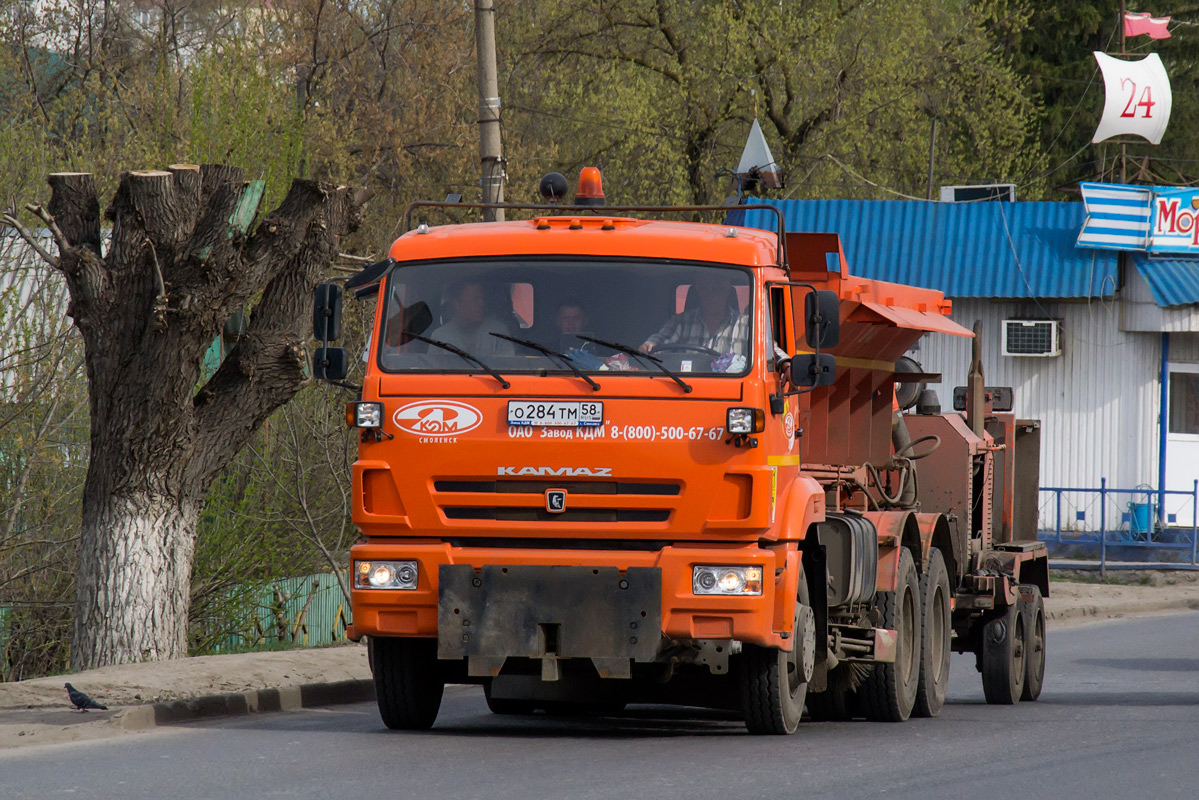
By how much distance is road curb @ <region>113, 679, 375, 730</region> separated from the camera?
988 cm

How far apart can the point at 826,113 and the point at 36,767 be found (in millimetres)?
26863

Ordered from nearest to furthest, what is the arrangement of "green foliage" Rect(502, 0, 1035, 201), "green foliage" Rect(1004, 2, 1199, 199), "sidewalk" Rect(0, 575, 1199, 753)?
"sidewalk" Rect(0, 575, 1199, 753)
"green foliage" Rect(502, 0, 1035, 201)
"green foliage" Rect(1004, 2, 1199, 199)

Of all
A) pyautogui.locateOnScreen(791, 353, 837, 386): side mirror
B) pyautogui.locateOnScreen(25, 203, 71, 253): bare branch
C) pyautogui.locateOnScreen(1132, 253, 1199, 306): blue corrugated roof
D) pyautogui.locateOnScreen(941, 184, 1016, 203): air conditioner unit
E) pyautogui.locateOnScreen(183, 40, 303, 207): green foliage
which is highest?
pyautogui.locateOnScreen(941, 184, 1016, 203): air conditioner unit

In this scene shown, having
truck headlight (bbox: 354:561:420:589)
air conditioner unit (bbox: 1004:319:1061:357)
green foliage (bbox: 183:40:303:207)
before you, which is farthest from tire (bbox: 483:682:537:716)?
air conditioner unit (bbox: 1004:319:1061:357)

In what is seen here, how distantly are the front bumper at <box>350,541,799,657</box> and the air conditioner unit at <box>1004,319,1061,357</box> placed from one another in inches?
768

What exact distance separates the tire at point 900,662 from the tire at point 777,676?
150 cm

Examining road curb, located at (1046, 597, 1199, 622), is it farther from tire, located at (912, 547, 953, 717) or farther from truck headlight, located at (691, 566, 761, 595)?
truck headlight, located at (691, 566, 761, 595)

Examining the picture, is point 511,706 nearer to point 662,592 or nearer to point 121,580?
point 662,592

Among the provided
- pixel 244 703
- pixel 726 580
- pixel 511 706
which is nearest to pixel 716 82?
pixel 511 706

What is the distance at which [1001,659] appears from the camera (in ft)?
44.5

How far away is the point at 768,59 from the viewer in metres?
32.2

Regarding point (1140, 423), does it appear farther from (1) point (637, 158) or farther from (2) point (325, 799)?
(2) point (325, 799)

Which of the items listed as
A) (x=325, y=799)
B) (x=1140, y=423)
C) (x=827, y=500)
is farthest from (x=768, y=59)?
(x=325, y=799)

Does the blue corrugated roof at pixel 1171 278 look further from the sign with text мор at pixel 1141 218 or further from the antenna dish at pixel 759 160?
the antenna dish at pixel 759 160
